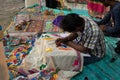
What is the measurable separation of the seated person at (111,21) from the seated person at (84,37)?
761 millimetres

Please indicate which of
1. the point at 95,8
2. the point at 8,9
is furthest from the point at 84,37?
the point at 8,9

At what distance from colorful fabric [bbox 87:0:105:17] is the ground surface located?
73.1 inches

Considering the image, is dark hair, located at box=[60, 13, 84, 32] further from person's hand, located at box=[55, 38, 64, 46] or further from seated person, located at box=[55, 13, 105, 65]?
person's hand, located at box=[55, 38, 64, 46]

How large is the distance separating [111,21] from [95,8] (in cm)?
94

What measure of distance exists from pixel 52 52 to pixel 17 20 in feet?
6.42

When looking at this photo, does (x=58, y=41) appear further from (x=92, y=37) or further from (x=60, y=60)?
(x=92, y=37)

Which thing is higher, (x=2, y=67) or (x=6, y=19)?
(x=2, y=67)

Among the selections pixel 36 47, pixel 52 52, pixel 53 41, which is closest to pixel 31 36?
pixel 36 47

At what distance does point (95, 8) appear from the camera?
4.31 meters

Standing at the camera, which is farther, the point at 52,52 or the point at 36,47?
the point at 36,47

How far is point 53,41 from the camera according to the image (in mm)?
2436

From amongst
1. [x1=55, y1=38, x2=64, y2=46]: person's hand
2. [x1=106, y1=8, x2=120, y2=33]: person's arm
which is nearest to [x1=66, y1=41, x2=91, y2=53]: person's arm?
[x1=55, y1=38, x2=64, y2=46]: person's hand

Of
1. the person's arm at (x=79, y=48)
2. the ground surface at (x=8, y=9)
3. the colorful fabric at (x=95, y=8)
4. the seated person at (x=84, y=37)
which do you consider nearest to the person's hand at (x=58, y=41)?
the seated person at (x=84, y=37)

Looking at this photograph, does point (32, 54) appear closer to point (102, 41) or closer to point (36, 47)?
point (36, 47)
